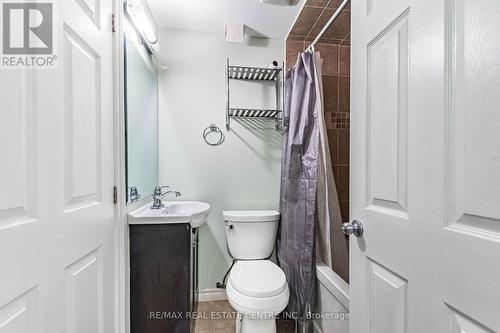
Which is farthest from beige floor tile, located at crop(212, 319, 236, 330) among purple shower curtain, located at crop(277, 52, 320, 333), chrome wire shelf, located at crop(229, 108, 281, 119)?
chrome wire shelf, located at crop(229, 108, 281, 119)

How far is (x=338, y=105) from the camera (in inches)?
75.1

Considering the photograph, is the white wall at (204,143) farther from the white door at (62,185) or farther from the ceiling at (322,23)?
the white door at (62,185)

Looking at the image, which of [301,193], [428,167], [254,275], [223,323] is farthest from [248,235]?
[428,167]

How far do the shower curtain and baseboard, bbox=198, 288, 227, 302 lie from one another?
0.62m

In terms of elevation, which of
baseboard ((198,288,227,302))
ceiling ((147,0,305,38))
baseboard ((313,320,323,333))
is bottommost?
baseboard ((198,288,227,302))

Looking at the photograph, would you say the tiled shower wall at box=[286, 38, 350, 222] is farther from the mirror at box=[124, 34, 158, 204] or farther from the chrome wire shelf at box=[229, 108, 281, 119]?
the mirror at box=[124, 34, 158, 204]

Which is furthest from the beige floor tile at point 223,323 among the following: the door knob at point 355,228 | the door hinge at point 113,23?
the door hinge at point 113,23

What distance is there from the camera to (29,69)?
24.2 inches

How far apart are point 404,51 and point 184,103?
166 centimetres

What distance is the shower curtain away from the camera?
4.82 ft

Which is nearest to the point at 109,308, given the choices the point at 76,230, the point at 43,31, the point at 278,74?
the point at 76,230

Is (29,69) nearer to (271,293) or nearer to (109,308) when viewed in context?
(109,308)

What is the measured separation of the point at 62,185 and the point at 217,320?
152 cm

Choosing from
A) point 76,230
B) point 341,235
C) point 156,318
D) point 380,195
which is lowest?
point 156,318
